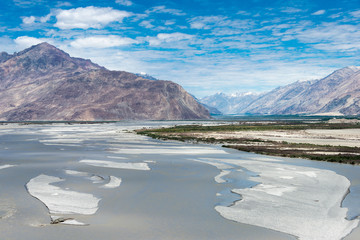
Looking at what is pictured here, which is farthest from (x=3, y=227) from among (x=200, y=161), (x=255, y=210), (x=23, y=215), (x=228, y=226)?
(x=200, y=161)

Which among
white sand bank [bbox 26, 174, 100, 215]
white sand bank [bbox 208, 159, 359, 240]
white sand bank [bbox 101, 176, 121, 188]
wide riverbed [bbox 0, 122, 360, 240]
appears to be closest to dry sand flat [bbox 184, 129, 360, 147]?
wide riverbed [bbox 0, 122, 360, 240]

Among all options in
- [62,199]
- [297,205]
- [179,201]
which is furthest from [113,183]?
[297,205]

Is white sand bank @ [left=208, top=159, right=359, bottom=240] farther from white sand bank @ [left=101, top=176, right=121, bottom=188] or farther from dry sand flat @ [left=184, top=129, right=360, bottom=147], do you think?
dry sand flat @ [left=184, top=129, right=360, bottom=147]

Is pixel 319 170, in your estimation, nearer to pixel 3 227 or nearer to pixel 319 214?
pixel 319 214

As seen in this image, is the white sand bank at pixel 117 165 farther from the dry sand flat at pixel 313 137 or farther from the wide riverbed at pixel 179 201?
the dry sand flat at pixel 313 137

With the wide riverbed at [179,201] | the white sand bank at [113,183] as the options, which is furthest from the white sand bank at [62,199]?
the white sand bank at [113,183]

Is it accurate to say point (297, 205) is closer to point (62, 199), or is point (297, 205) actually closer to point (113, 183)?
point (113, 183)
